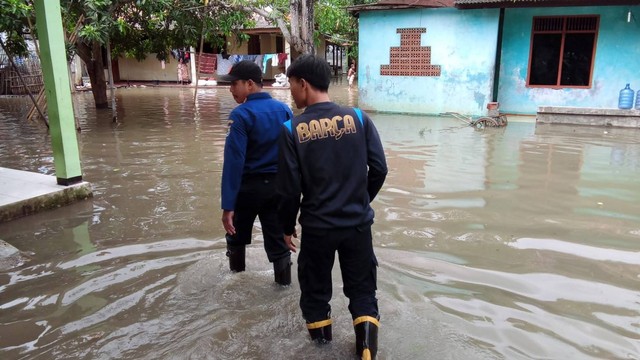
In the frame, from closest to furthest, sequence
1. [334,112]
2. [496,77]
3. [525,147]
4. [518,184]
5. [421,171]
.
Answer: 1. [334,112]
2. [518,184]
3. [421,171]
4. [525,147]
5. [496,77]

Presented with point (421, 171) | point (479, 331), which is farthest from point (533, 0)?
point (479, 331)

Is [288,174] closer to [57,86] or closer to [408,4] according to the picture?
[57,86]

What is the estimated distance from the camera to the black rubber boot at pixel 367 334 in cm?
263

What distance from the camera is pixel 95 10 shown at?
10125 mm

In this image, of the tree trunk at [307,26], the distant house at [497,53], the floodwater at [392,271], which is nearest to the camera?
the floodwater at [392,271]

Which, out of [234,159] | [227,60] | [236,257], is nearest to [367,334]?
[234,159]

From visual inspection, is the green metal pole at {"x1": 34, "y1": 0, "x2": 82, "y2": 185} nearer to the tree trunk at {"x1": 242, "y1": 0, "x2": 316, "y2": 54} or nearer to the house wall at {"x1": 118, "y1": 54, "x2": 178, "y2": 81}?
the tree trunk at {"x1": 242, "y1": 0, "x2": 316, "y2": 54}

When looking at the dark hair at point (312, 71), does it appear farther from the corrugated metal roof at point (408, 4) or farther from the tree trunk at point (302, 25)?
the corrugated metal roof at point (408, 4)

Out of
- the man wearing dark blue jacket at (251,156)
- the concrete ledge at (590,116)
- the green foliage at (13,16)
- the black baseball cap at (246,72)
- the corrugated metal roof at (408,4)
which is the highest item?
the corrugated metal roof at (408,4)

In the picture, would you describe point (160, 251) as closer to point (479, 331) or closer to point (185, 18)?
point (479, 331)

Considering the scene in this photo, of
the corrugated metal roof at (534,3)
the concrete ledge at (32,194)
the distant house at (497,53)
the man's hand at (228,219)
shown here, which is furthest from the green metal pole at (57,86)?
the corrugated metal roof at (534,3)

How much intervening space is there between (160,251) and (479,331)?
2.82 meters

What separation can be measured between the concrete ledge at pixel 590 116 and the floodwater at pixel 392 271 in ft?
13.5

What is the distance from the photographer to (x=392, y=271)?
13.4ft
